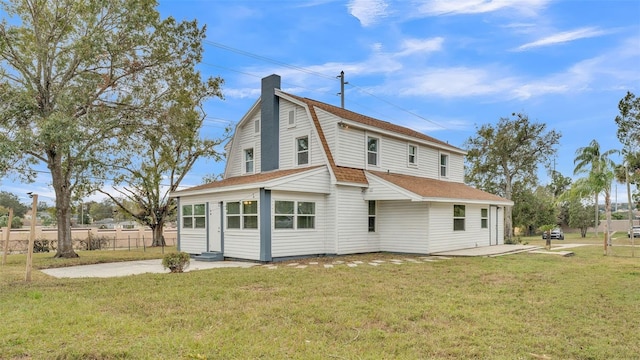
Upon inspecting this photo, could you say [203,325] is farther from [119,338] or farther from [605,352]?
[605,352]

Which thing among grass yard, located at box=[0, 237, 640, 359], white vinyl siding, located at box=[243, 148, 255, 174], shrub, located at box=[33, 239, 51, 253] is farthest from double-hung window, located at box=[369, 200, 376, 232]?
shrub, located at box=[33, 239, 51, 253]

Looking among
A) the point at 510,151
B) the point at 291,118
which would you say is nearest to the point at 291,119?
the point at 291,118

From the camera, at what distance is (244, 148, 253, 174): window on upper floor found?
19.0 m

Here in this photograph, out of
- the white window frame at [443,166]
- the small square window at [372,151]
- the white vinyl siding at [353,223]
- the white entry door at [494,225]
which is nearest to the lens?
the white vinyl siding at [353,223]

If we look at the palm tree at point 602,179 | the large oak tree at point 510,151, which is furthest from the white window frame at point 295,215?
the large oak tree at point 510,151

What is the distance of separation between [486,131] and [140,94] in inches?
1126

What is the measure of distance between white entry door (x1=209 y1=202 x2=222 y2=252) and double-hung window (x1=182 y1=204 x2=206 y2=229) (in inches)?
26.2

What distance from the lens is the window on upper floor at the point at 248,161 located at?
1901cm

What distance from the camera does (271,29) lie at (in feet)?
44.2

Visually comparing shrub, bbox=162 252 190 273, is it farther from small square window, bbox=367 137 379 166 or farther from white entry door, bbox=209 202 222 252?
small square window, bbox=367 137 379 166

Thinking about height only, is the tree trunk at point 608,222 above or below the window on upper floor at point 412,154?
below

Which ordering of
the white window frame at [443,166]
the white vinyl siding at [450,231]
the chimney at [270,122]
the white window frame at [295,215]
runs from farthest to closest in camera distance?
the white window frame at [443,166], the chimney at [270,122], the white vinyl siding at [450,231], the white window frame at [295,215]

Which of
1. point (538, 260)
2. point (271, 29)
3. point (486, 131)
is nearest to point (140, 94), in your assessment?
point (271, 29)

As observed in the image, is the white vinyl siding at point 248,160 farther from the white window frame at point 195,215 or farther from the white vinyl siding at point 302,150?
the white window frame at point 195,215
